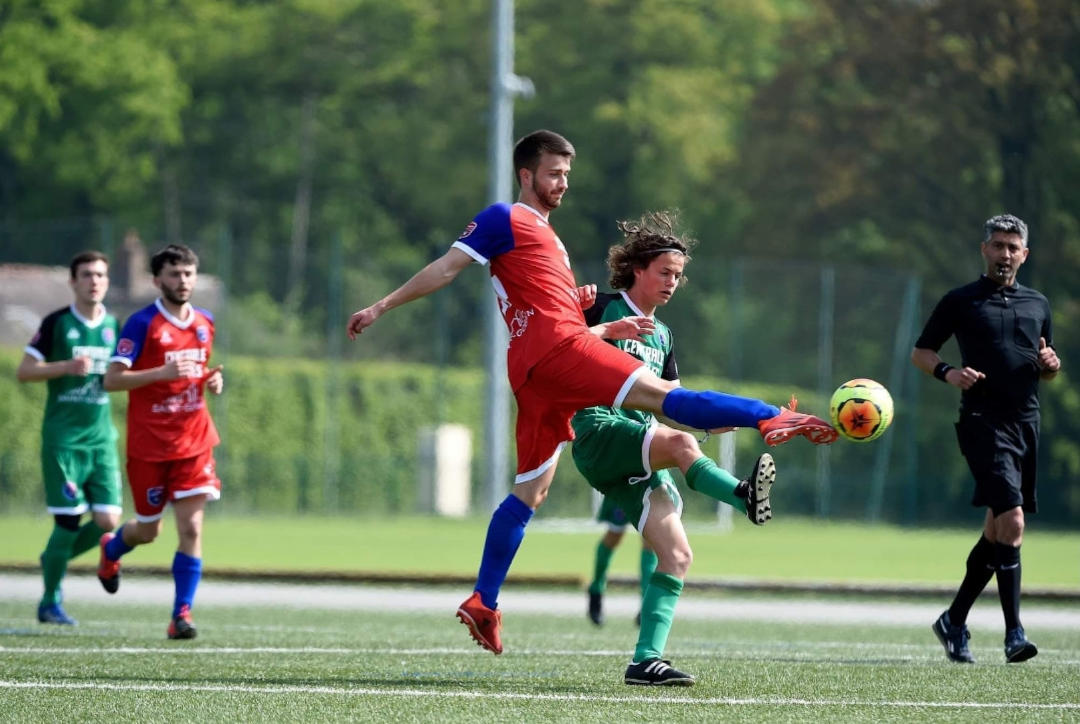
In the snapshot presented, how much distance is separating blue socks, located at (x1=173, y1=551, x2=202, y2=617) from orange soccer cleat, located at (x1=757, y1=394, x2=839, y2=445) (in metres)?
3.70

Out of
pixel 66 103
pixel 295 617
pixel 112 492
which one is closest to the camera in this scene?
pixel 112 492

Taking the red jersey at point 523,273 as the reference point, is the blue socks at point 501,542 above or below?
below

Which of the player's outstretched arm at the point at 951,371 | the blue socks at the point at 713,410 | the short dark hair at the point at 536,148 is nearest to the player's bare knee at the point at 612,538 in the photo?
the player's outstretched arm at the point at 951,371

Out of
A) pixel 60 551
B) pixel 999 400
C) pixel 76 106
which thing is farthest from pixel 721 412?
pixel 76 106

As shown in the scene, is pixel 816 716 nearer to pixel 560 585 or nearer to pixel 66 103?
pixel 560 585

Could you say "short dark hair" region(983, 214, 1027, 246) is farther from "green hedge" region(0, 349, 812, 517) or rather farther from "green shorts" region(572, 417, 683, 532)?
"green hedge" region(0, 349, 812, 517)

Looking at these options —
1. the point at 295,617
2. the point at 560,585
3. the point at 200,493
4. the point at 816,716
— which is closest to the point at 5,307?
the point at 560,585

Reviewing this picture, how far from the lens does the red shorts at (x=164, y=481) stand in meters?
9.18

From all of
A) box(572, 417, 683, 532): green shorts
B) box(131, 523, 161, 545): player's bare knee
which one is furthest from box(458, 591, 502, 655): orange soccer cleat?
box(131, 523, 161, 545): player's bare knee

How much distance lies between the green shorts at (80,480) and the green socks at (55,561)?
141 millimetres

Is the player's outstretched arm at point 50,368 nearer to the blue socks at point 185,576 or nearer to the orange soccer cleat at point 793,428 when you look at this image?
the blue socks at point 185,576

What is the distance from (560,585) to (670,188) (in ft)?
96.9

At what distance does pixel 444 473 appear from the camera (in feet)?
92.3

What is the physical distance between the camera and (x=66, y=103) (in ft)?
141
